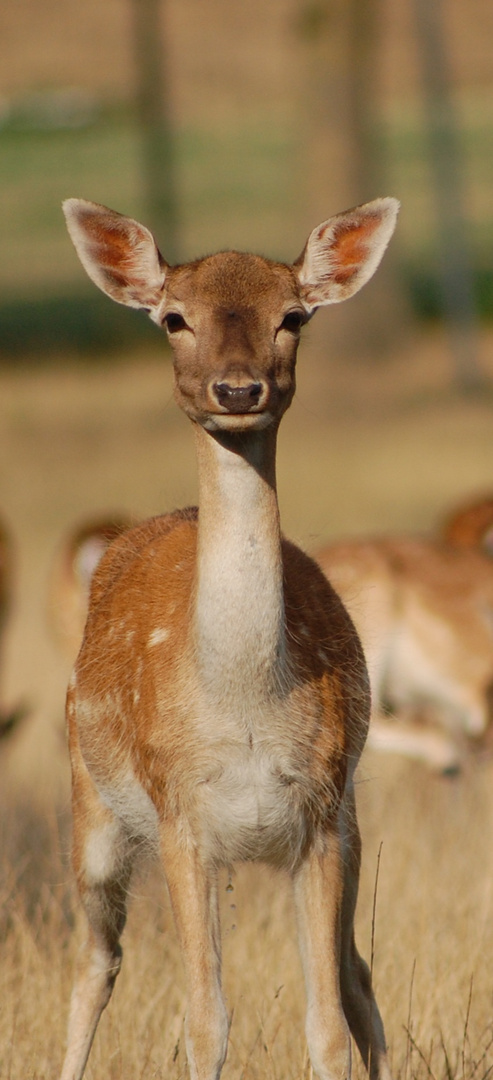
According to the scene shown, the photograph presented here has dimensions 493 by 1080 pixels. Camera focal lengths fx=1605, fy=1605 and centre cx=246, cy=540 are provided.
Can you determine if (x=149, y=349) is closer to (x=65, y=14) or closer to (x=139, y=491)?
(x=139, y=491)

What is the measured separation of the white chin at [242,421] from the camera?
3531 millimetres

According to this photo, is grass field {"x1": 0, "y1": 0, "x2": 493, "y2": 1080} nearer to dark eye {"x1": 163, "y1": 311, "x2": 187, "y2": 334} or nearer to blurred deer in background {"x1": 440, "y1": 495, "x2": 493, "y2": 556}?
dark eye {"x1": 163, "y1": 311, "x2": 187, "y2": 334}

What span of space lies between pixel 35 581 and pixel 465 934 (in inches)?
362

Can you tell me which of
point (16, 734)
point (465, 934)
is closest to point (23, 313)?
point (16, 734)

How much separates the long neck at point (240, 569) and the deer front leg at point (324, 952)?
19.4 inches

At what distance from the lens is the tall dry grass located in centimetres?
446

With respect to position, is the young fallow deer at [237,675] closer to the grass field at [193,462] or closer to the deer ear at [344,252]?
the deer ear at [344,252]

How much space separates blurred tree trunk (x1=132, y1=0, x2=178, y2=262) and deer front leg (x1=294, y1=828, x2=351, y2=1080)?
25.0 metres

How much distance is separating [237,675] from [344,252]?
3.86 ft

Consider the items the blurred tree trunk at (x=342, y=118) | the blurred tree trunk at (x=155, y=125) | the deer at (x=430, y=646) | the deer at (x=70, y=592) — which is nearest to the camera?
the deer at (x=430, y=646)

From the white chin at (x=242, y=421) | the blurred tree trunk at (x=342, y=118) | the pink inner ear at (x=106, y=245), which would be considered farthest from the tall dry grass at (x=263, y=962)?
the blurred tree trunk at (x=342, y=118)

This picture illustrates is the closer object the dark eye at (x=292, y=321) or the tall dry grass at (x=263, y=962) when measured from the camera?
the dark eye at (x=292, y=321)

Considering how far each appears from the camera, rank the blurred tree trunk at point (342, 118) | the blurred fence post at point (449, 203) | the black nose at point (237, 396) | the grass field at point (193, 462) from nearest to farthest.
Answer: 1. the black nose at point (237, 396)
2. the grass field at point (193, 462)
3. the blurred tree trunk at point (342, 118)
4. the blurred fence post at point (449, 203)

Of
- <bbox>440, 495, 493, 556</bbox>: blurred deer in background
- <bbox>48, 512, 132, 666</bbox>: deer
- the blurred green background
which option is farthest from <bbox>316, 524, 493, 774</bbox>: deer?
the blurred green background
